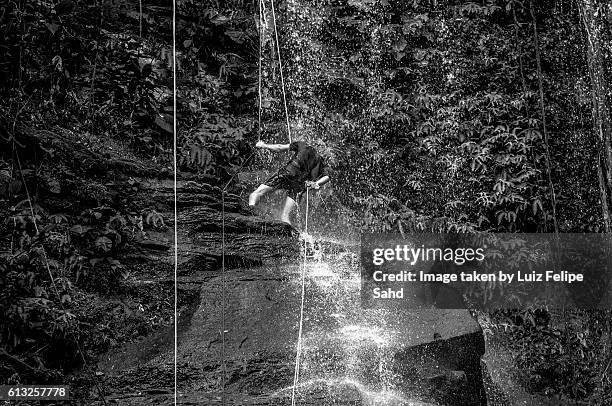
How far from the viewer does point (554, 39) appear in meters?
8.41

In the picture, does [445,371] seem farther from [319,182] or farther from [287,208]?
[287,208]

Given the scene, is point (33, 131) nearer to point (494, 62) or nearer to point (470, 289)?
point (470, 289)

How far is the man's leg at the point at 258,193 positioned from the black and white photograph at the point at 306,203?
2 centimetres

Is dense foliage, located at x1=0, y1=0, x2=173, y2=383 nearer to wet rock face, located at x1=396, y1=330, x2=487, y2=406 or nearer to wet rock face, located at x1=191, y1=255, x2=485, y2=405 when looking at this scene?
wet rock face, located at x1=191, y1=255, x2=485, y2=405

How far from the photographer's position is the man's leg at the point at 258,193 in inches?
251

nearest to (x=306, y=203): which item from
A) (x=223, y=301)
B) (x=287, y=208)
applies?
(x=287, y=208)

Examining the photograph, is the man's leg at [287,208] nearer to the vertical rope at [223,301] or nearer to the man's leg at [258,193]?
the man's leg at [258,193]

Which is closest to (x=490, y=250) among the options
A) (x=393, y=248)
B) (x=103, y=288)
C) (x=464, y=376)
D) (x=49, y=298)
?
(x=393, y=248)

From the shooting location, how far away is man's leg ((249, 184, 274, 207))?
638cm

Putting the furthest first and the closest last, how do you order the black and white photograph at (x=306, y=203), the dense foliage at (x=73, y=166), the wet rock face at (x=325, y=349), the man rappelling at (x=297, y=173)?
the man rappelling at (x=297, y=173) < the black and white photograph at (x=306, y=203) < the dense foliage at (x=73, y=166) < the wet rock face at (x=325, y=349)

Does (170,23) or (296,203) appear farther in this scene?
(170,23)

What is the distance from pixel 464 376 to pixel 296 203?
9.45ft

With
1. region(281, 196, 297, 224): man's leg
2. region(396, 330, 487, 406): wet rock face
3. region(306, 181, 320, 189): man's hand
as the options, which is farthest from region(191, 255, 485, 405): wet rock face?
region(306, 181, 320, 189): man's hand

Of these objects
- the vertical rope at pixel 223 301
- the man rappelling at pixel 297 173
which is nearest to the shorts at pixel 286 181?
the man rappelling at pixel 297 173
